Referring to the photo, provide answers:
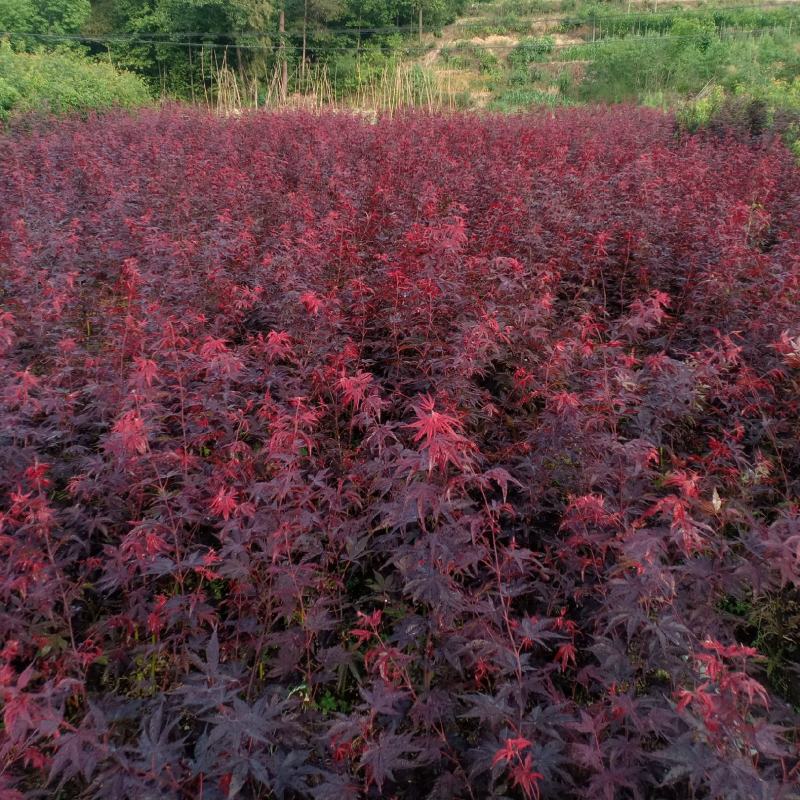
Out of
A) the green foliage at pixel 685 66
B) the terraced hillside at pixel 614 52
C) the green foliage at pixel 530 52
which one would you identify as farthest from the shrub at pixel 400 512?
the green foliage at pixel 530 52

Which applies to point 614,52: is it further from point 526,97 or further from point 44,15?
point 44,15

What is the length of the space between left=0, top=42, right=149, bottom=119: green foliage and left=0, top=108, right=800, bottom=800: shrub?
32.2ft

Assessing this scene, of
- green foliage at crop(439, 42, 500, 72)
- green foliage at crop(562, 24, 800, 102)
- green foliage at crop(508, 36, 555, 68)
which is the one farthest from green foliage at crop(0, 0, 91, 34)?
green foliage at crop(562, 24, 800, 102)

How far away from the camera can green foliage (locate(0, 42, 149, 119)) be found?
11945 millimetres

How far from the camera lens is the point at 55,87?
13.1 m

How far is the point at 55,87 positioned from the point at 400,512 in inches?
603

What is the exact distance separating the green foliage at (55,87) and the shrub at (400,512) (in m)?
9.82

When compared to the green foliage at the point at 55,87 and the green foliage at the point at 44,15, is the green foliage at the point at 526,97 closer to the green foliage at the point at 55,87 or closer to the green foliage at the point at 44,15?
the green foliage at the point at 55,87

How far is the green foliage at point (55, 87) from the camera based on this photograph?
11.9m

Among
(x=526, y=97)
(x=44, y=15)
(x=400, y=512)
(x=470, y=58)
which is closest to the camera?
(x=400, y=512)

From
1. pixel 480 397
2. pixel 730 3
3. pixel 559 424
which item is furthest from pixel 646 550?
pixel 730 3

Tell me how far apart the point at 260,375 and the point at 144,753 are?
154 centimetres

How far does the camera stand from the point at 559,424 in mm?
2211

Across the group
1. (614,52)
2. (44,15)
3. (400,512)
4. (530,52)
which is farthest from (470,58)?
(400,512)
